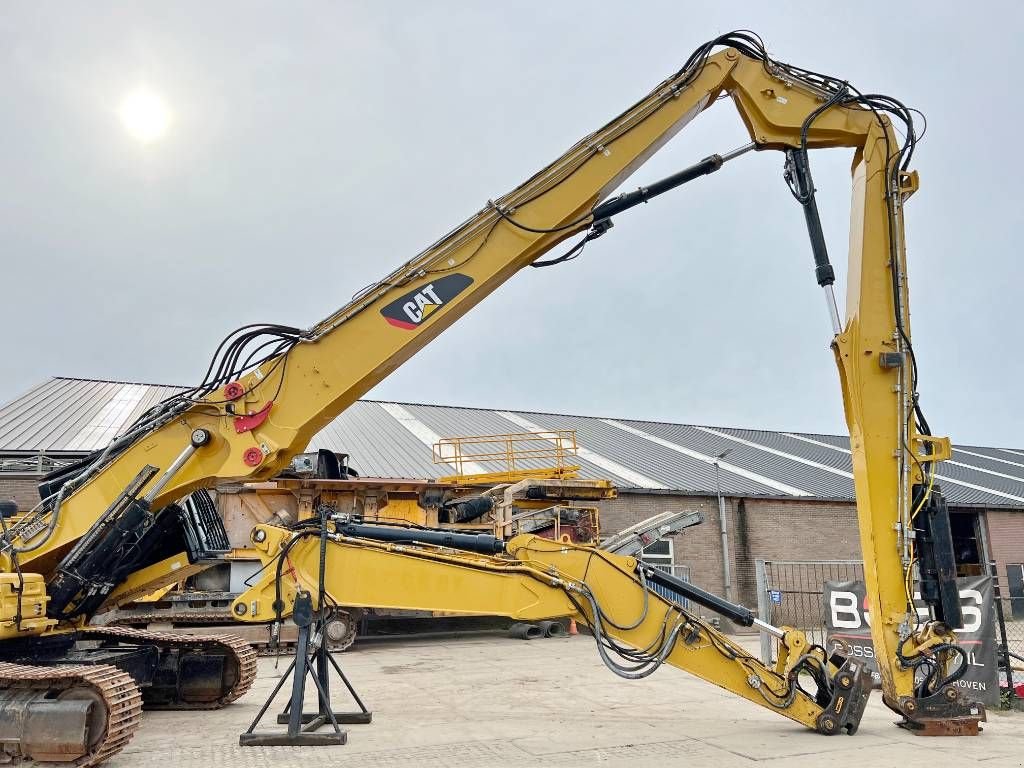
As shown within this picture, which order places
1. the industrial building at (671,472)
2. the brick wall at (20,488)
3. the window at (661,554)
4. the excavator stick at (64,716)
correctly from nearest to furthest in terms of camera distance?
the excavator stick at (64,716) → the brick wall at (20,488) → the industrial building at (671,472) → the window at (661,554)

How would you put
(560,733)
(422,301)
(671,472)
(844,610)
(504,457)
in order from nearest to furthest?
(422,301) → (560,733) → (844,610) → (504,457) → (671,472)

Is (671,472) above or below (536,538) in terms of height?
above

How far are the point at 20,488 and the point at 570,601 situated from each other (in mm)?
16890

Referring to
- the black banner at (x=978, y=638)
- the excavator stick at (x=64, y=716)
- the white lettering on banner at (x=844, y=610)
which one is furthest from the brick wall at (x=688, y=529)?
the excavator stick at (x=64, y=716)

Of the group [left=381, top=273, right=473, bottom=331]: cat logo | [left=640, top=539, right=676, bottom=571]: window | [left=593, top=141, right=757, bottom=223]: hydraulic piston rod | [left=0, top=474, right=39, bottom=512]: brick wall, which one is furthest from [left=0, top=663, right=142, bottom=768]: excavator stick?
[left=640, top=539, right=676, bottom=571]: window

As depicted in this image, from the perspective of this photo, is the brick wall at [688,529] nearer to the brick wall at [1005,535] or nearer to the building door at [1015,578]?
the building door at [1015,578]

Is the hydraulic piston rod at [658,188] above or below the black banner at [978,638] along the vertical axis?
above

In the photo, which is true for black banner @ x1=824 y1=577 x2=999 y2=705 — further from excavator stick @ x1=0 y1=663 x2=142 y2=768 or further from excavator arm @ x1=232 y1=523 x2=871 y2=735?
excavator stick @ x1=0 y1=663 x2=142 y2=768

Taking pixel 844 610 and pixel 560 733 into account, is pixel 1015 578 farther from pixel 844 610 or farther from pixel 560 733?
pixel 560 733

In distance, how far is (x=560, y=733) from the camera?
7906mm

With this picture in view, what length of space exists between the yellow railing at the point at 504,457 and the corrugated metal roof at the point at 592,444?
496mm

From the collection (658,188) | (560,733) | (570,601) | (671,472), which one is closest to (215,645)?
(560,733)

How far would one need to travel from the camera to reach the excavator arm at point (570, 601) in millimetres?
7242

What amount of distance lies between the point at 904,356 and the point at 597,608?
3.66 metres
